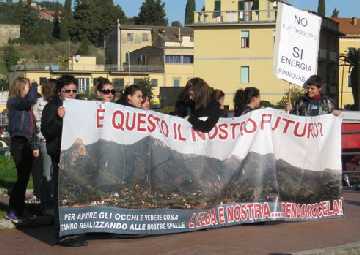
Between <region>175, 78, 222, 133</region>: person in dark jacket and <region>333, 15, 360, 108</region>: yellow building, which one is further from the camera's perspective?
<region>333, 15, 360, 108</region>: yellow building

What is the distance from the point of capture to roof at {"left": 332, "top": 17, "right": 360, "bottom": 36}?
119m

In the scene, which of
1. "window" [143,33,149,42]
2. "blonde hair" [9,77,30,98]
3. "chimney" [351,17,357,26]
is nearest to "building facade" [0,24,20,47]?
"window" [143,33,149,42]

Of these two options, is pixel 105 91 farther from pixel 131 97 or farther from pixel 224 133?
pixel 224 133

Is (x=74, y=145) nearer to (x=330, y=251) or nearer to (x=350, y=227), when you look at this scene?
(x=330, y=251)

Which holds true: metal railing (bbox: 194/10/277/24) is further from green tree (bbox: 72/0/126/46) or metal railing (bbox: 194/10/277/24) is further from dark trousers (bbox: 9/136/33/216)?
green tree (bbox: 72/0/126/46)

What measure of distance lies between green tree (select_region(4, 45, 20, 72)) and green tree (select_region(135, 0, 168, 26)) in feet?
96.9

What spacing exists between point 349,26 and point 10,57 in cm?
7468

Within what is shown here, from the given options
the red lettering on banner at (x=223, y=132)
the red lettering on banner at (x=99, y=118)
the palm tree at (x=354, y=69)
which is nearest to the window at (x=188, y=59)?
the palm tree at (x=354, y=69)

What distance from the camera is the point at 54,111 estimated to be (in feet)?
29.3

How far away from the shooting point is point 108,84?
9.98 metres

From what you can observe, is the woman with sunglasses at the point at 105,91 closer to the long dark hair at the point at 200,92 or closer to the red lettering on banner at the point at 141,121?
the red lettering on banner at the point at 141,121

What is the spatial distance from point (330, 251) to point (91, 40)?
17550cm

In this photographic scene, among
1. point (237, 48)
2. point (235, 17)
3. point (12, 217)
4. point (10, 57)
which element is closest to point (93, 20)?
point (10, 57)

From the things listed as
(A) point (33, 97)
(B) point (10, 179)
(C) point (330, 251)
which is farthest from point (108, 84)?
(B) point (10, 179)
